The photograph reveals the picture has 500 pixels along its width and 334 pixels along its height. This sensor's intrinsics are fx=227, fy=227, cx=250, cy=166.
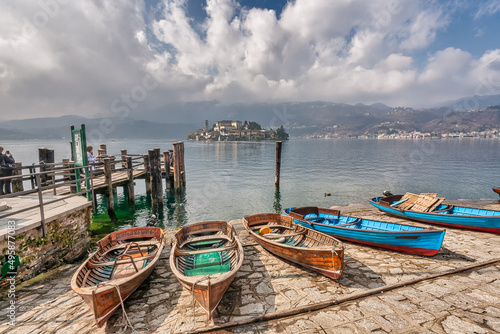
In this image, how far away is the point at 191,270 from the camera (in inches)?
258

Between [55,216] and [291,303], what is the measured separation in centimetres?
809

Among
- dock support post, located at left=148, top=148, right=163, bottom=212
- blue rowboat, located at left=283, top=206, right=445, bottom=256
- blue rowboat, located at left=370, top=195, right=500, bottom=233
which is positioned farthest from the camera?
dock support post, located at left=148, top=148, right=163, bottom=212

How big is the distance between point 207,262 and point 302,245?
343cm

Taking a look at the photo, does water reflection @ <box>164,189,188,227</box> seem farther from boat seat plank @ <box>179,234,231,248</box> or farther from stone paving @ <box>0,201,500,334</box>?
stone paving @ <box>0,201,500,334</box>

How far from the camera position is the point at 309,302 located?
5.48 m

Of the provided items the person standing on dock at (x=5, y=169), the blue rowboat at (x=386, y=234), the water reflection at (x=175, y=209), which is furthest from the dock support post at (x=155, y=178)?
the blue rowboat at (x=386, y=234)

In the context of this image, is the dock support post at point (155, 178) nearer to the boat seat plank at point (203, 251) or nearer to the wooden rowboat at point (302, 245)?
the wooden rowboat at point (302, 245)

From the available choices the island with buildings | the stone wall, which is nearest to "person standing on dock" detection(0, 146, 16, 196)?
the stone wall

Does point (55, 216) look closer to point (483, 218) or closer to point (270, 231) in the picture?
point (270, 231)

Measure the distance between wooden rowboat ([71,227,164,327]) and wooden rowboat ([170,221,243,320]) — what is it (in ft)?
2.52

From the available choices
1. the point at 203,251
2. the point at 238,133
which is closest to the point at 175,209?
the point at 203,251

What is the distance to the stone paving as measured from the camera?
15.6ft

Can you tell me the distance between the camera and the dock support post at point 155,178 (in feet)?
53.7

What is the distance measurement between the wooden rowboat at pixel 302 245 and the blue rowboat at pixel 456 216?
6782mm
